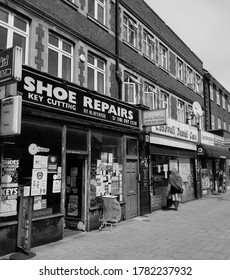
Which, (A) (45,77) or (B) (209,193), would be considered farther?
(B) (209,193)

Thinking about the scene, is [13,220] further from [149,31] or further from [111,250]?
[149,31]

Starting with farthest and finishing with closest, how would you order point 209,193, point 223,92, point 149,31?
point 223,92
point 209,193
point 149,31

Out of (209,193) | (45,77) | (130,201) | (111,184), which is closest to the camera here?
(45,77)

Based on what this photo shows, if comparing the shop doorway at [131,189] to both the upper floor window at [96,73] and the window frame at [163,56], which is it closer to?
the upper floor window at [96,73]

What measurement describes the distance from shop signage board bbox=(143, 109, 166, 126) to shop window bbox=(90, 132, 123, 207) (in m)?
1.59

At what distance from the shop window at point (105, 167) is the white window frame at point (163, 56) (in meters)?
7.52

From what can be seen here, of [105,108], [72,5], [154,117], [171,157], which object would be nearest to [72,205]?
[105,108]

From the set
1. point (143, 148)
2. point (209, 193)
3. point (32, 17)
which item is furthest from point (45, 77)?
point (209, 193)

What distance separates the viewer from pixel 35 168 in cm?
703

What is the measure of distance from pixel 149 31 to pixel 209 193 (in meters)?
11.5

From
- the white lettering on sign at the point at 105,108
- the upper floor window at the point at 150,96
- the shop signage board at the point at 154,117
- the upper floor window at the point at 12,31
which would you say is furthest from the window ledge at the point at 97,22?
the upper floor window at the point at 150,96

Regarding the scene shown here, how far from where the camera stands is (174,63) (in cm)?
1772

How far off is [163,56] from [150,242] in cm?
1199

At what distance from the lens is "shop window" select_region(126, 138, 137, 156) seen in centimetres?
1096
